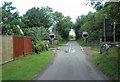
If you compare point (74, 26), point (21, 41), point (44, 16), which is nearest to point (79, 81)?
point (21, 41)

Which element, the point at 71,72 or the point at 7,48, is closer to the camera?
the point at 71,72

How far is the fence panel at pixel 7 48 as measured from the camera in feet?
73.5

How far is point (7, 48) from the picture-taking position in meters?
23.5

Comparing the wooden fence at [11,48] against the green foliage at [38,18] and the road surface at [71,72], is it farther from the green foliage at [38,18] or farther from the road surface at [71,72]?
the green foliage at [38,18]

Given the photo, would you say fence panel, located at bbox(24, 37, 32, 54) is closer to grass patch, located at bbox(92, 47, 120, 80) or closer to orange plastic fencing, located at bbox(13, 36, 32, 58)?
orange plastic fencing, located at bbox(13, 36, 32, 58)

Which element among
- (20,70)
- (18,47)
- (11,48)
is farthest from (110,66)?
(18,47)

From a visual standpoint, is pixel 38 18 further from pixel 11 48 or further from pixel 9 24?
pixel 11 48

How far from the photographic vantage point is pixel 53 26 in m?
119

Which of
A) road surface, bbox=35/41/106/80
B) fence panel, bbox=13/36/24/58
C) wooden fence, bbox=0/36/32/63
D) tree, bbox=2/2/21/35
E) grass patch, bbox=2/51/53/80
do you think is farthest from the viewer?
tree, bbox=2/2/21/35

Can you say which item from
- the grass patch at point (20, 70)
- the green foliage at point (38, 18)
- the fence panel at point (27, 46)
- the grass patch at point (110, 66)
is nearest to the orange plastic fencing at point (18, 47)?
the fence panel at point (27, 46)

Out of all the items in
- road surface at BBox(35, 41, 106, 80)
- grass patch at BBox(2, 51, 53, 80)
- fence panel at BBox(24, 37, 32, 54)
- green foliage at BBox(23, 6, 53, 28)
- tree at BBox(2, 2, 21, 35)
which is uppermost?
green foliage at BBox(23, 6, 53, 28)

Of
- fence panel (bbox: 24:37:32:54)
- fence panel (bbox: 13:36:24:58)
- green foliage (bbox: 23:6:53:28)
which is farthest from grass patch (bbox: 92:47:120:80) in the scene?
green foliage (bbox: 23:6:53:28)

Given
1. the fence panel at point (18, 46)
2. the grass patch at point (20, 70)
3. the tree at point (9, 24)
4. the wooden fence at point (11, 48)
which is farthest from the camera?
the tree at point (9, 24)

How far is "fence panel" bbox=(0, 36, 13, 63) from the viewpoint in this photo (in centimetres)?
2241
